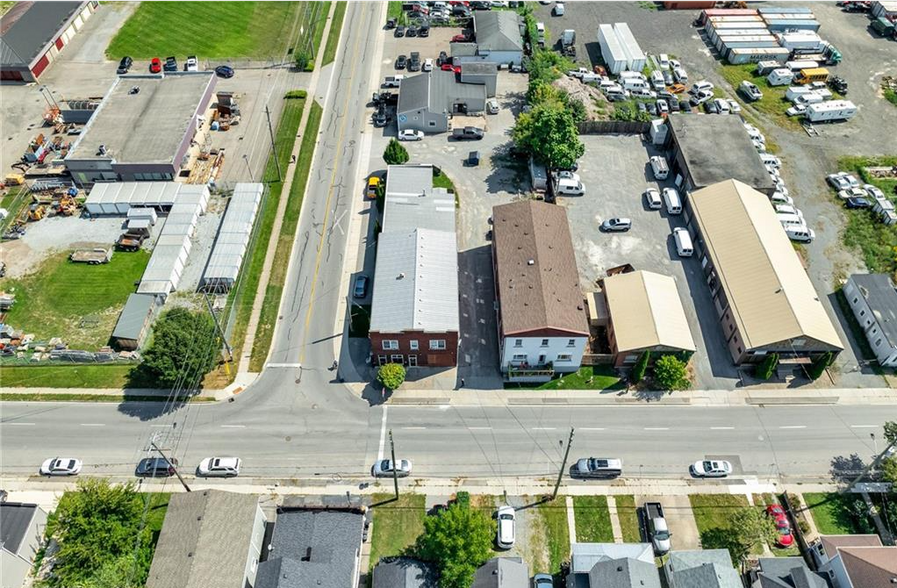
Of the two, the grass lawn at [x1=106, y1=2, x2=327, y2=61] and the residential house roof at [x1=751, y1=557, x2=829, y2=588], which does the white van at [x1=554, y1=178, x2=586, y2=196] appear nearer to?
the residential house roof at [x1=751, y1=557, x2=829, y2=588]

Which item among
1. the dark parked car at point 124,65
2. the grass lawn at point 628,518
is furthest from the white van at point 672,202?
the dark parked car at point 124,65

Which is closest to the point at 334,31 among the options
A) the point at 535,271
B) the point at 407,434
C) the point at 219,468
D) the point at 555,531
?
the point at 535,271

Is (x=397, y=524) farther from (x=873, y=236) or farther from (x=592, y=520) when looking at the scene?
(x=873, y=236)

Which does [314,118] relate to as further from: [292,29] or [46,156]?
[46,156]

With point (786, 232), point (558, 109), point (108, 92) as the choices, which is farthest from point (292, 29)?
point (786, 232)

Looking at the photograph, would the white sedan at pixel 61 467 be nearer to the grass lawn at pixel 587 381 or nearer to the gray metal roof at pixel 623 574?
the grass lawn at pixel 587 381
